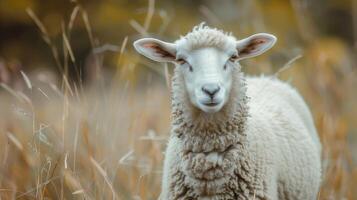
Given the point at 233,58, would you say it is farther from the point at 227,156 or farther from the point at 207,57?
Result: the point at 227,156

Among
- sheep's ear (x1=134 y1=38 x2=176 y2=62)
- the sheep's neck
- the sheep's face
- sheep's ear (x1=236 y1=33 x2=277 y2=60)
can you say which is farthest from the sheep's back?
sheep's ear (x1=134 y1=38 x2=176 y2=62)

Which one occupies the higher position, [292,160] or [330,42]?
[330,42]

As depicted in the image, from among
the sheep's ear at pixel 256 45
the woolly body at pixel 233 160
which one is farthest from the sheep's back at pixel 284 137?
the sheep's ear at pixel 256 45

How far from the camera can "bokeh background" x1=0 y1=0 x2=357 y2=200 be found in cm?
450

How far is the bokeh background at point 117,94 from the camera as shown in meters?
4.50

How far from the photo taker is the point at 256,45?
414cm

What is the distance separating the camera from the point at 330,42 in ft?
50.2

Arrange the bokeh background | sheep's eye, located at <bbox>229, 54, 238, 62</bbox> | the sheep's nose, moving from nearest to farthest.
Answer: the sheep's nose < sheep's eye, located at <bbox>229, 54, 238, 62</bbox> < the bokeh background

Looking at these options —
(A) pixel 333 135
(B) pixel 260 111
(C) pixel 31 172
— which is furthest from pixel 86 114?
(A) pixel 333 135

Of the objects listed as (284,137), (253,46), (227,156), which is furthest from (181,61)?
(284,137)

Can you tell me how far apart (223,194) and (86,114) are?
48.0 inches

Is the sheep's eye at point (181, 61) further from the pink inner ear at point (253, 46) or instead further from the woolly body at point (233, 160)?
the pink inner ear at point (253, 46)

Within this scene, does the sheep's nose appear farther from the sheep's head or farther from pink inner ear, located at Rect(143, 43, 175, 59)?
pink inner ear, located at Rect(143, 43, 175, 59)

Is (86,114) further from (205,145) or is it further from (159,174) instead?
(205,145)
